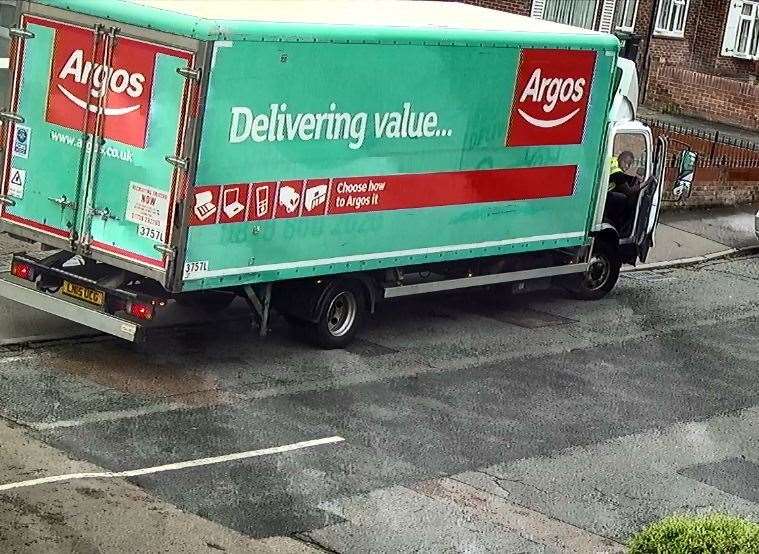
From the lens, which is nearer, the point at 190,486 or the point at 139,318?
the point at 190,486

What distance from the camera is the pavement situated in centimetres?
1020

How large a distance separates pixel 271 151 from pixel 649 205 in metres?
7.11

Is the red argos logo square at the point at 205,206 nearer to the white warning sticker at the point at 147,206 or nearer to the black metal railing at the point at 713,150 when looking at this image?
the white warning sticker at the point at 147,206

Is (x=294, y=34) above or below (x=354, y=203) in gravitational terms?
above

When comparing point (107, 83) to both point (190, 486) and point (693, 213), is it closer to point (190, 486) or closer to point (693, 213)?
point (190, 486)

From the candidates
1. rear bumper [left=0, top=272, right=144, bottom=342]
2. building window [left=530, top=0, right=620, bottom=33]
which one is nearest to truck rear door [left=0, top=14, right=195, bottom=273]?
rear bumper [left=0, top=272, right=144, bottom=342]

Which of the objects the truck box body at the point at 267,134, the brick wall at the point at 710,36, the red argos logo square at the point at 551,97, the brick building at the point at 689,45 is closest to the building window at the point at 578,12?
the brick building at the point at 689,45

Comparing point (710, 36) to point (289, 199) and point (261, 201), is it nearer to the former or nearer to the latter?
point (289, 199)

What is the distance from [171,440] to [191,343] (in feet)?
9.50

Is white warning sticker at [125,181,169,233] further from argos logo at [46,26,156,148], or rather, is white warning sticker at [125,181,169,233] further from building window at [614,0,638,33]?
building window at [614,0,638,33]

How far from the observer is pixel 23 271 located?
45.1 ft

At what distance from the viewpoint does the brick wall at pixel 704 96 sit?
3469 cm

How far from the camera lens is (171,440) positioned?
38.0ft

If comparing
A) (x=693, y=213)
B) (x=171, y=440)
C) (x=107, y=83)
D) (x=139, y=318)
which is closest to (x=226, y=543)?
(x=171, y=440)
